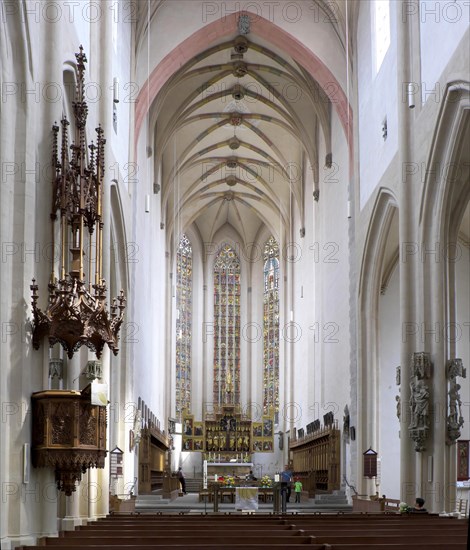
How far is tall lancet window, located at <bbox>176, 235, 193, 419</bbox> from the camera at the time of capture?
46125 millimetres

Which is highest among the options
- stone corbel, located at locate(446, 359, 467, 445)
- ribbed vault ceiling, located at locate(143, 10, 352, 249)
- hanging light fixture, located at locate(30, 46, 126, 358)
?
ribbed vault ceiling, located at locate(143, 10, 352, 249)

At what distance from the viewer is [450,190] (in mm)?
16859

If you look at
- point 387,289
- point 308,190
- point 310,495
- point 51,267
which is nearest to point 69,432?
point 51,267

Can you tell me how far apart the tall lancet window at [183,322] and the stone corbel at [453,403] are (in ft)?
98.6

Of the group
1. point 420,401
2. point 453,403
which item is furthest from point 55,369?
point 453,403

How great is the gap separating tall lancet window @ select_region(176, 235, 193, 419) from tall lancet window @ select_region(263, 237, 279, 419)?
4004 mm

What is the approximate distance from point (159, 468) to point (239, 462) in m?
8.04

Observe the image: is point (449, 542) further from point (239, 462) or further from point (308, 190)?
point (239, 462)

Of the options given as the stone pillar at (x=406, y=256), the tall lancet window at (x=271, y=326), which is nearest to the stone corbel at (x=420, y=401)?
the stone pillar at (x=406, y=256)

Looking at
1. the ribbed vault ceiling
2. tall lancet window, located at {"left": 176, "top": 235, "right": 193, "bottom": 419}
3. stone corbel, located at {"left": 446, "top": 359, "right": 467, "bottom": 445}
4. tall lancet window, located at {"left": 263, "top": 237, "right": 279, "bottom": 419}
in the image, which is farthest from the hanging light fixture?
tall lancet window, located at {"left": 263, "top": 237, "right": 279, "bottom": 419}

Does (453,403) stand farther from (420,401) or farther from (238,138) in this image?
(238,138)

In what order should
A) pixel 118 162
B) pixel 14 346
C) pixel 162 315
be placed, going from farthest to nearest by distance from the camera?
pixel 162 315, pixel 118 162, pixel 14 346

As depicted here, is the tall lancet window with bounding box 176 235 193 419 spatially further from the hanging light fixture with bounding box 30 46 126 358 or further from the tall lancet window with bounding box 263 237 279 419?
the hanging light fixture with bounding box 30 46 126 358

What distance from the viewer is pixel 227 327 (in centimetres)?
4822
